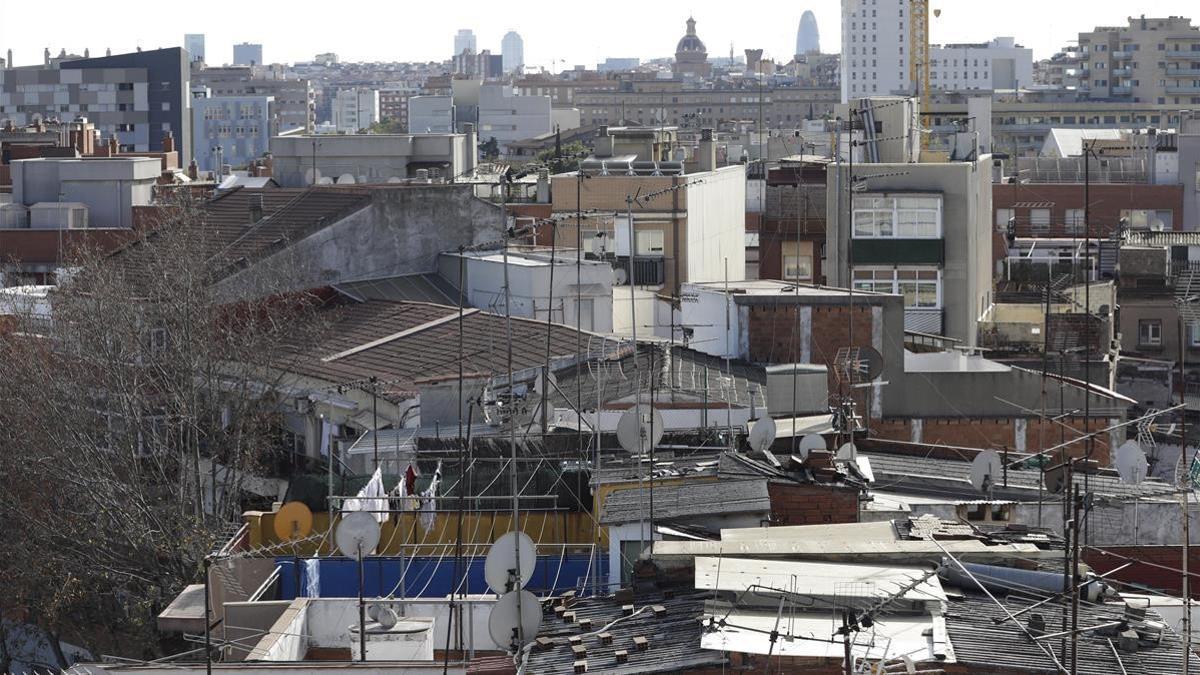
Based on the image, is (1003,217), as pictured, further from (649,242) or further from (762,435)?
(762,435)

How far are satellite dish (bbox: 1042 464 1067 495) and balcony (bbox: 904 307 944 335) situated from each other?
16.0m

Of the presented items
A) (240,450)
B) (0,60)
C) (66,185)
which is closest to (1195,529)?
(240,450)

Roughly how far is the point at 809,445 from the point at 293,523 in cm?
372

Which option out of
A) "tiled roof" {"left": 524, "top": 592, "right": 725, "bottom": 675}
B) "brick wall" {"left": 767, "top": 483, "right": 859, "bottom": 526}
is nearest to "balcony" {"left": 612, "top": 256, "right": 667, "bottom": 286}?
"brick wall" {"left": 767, "top": 483, "right": 859, "bottom": 526}

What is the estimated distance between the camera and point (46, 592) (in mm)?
20797

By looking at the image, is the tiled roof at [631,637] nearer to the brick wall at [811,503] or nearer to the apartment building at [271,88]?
the brick wall at [811,503]

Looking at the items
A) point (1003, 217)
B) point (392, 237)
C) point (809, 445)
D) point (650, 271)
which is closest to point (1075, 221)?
point (1003, 217)

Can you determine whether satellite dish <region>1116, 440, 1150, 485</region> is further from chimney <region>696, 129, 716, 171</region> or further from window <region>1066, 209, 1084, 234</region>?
window <region>1066, 209, 1084, 234</region>

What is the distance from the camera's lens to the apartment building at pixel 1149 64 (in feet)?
411

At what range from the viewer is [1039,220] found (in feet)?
166

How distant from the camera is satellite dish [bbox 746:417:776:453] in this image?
52.8 feet

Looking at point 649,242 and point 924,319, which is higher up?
point 649,242

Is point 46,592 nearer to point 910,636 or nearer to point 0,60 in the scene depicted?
point 910,636

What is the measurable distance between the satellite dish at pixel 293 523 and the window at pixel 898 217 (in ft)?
56.3
